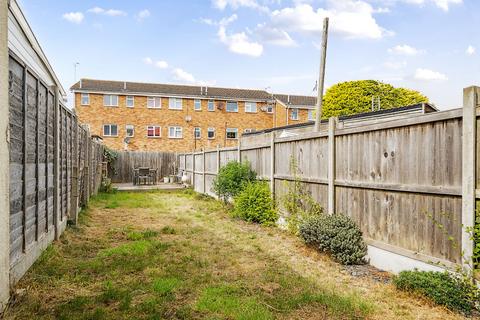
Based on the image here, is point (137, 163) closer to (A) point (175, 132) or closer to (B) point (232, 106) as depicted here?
(A) point (175, 132)

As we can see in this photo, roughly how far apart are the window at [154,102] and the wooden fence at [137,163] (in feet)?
33.8

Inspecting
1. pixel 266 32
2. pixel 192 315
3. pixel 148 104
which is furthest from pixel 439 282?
pixel 148 104

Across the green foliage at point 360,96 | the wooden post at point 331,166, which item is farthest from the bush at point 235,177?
the green foliage at point 360,96

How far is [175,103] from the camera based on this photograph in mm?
36750

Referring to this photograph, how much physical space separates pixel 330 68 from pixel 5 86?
10.0m

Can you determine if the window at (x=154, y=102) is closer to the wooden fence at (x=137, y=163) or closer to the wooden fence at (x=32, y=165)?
the wooden fence at (x=137, y=163)

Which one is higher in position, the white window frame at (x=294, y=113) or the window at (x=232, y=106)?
the window at (x=232, y=106)

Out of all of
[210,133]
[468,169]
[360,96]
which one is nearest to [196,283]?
[468,169]

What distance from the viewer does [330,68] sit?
37.5 feet

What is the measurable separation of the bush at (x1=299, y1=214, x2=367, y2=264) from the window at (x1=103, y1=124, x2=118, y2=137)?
104 ft

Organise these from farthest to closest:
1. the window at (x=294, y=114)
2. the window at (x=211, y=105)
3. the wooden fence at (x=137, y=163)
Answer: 1. the window at (x=294, y=114)
2. the window at (x=211, y=105)
3. the wooden fence at (x=137, y=163)

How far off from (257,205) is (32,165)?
563 centimetres

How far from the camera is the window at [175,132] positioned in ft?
120

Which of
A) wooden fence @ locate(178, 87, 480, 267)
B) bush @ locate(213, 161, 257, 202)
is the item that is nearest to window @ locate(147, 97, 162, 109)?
bush @ locate(213, 161, 257, 202)
